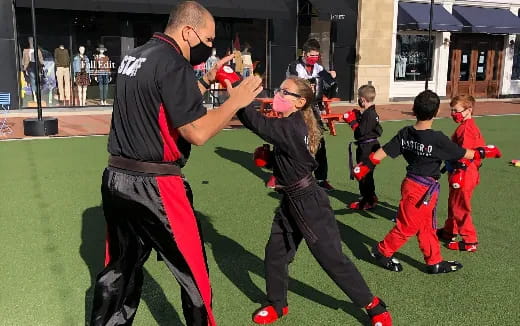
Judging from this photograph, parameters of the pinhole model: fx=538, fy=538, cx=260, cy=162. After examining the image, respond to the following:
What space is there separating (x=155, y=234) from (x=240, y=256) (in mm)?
2231

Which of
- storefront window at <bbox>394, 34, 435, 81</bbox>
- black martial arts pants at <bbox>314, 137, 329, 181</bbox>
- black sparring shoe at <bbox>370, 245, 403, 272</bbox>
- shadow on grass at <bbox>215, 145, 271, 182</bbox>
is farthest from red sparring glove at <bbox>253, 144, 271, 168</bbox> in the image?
storefront window at <bbox>394, 34, 435, 81</bbox>

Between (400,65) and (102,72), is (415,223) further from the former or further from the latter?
(400,65)

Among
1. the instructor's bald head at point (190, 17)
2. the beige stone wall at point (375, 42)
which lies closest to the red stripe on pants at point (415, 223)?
the instructor's bald head at point (190, 17)

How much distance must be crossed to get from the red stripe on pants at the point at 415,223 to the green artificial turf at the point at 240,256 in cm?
22

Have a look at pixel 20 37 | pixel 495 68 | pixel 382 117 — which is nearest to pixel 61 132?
pixel 20 37

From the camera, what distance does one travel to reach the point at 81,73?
663 inches

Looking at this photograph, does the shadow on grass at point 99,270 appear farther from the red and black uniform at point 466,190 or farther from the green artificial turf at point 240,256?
the red and black uniform at point 466,190

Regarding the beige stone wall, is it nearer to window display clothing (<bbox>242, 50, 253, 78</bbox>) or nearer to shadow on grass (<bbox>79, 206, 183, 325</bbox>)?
window display clothing (<bbox>242, 50, 253, 78</bbox>)

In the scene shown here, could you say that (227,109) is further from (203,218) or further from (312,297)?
(203,218)

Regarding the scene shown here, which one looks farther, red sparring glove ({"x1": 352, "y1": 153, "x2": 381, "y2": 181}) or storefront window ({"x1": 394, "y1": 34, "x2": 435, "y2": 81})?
storefront window ({"x1": 394, "y1": 34, "x2": 435, "y2": 81})

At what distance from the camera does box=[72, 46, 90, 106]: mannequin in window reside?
54.6ft

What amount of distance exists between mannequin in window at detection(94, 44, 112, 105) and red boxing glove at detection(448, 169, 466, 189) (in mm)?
14080

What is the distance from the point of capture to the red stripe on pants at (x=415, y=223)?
175 inches

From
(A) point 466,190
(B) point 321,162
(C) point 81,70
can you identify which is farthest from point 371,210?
(C) point 81,70
